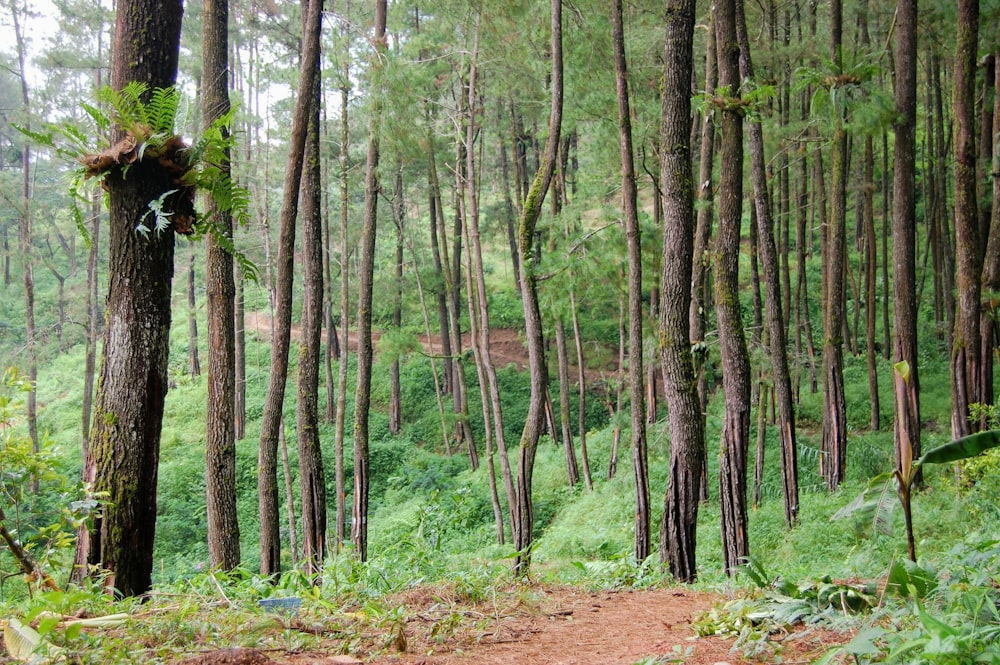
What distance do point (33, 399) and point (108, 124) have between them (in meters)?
18.5

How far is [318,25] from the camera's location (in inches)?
359

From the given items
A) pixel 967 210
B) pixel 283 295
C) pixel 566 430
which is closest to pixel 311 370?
pixel 283 295

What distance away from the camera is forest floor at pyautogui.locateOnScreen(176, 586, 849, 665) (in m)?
3.23

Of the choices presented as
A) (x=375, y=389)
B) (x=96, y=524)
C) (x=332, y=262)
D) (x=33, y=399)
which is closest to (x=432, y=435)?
(x=375, y=389)

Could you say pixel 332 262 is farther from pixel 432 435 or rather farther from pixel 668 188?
pixel 668 188

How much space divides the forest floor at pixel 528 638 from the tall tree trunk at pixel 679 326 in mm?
1989

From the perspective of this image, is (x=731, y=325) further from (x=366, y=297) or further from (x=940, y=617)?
(x=366, y=297)

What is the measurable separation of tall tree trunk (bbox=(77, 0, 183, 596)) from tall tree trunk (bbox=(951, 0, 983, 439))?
1037cm

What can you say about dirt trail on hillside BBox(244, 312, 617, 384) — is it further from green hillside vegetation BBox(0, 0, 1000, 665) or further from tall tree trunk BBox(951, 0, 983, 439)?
tall tree trunk BBox(951, 0, 983, 439)

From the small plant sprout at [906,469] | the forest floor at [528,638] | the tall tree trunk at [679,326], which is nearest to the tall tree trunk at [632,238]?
the tall tree trunk at [679,326]

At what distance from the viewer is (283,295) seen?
9219 mm

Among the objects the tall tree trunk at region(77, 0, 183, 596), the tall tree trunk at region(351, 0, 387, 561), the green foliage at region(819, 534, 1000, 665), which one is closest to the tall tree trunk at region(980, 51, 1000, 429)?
the green foliage at region(819, 534, 1000, 665)

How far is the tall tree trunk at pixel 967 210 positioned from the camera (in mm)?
10297

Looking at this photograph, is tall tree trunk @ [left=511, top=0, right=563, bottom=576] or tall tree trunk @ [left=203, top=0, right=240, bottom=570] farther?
tall tree trunk @ [left=511, top=0, right=563, bottom=576]
